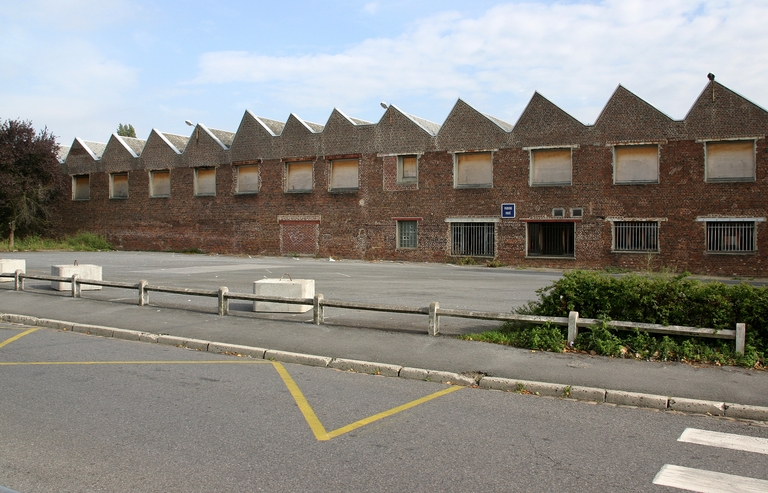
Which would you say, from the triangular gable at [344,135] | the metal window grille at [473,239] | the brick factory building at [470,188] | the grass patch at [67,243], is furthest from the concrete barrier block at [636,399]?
the grass patch at [67,243]

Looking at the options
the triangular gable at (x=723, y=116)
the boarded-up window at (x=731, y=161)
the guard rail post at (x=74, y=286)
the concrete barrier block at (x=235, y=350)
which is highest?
the triangular gable at (x=723, y=116)

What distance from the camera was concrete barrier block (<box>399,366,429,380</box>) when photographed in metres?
8.32

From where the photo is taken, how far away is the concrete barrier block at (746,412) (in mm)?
6680

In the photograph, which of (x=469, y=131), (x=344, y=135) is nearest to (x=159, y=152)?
(x=344, y=135)

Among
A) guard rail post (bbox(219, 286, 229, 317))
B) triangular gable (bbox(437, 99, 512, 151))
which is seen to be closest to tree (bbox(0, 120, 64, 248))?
triangular gable (bbox(437, 99, 512, 151))

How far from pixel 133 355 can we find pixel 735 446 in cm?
788

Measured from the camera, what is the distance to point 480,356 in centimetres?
911

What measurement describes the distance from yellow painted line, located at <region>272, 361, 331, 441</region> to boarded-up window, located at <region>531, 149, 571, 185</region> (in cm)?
2294

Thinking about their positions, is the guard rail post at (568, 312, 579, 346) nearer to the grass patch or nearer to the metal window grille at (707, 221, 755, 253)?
the metal window grille at (707, 221, 755, 253)

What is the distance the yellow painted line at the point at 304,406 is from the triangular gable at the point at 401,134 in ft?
80.9

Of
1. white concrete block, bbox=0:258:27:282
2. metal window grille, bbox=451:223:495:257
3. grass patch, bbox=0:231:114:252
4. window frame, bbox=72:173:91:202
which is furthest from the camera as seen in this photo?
window frame, bbox=72:173:91:202

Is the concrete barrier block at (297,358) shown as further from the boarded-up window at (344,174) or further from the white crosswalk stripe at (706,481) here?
the boarded-up window at (344,174)

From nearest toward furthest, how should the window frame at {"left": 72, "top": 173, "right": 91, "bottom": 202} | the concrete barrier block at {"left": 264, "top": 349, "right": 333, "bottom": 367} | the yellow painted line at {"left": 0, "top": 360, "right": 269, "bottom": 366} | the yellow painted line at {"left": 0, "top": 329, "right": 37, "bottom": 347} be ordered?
the yellow painted line at {"left": 0, "top": 360, "right": 269, "bottom": 366}, the concrete barrier block at {"left": 264, "top": 349, "right": 333, "bottom": 367}, the yellow painted line at {"left": 0, "top": 329, "right": 37, "bottom": 347}, the window frame at {"left": 72, "top": 173, "right": 91, "bottom": 202}

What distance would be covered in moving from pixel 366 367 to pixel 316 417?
93.0 inches
